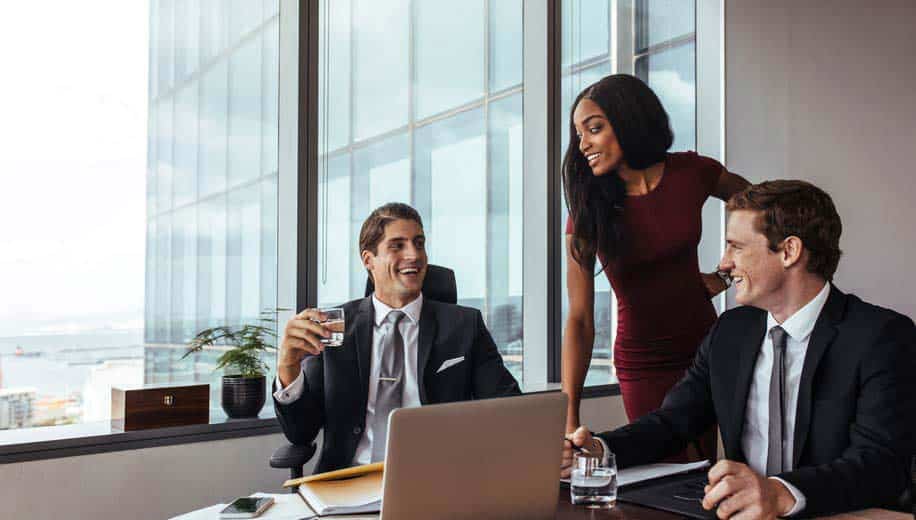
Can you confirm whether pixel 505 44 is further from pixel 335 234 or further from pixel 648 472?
pixel 648 472

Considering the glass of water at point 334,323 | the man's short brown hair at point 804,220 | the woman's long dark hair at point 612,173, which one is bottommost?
the glass of water at point 334,323

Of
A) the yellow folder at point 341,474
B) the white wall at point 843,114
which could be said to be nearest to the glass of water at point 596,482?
the yellow folder at point 341,474

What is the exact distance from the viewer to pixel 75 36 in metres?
2.92

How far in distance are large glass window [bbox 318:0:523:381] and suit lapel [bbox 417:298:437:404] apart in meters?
0.89

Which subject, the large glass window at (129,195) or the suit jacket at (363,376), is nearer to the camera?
the suit jacket at (363,376)

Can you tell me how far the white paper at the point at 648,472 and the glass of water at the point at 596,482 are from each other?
163 mm

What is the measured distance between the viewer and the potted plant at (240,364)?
10.1ft

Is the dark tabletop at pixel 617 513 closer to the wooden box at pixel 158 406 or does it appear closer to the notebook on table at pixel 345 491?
the notebook on table at pixel 345 491

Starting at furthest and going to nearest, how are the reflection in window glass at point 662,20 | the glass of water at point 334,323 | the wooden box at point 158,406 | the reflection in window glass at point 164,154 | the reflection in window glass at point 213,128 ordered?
the reflection in window glass at point 662,20, the reflection in window glass at point 213,128, the reflection in window glass at point 164,154, the wooden box at point 158,406, the glass of water at point 334,323

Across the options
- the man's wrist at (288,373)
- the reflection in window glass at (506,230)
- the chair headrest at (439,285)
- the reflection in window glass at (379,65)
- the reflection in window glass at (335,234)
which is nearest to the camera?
the man's wrist at (288,373)

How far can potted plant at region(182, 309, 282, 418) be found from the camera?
10.1 ft

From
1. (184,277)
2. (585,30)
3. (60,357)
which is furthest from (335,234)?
(585,30)

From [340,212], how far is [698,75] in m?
Answer: 2.27

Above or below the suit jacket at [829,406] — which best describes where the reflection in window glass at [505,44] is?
above
